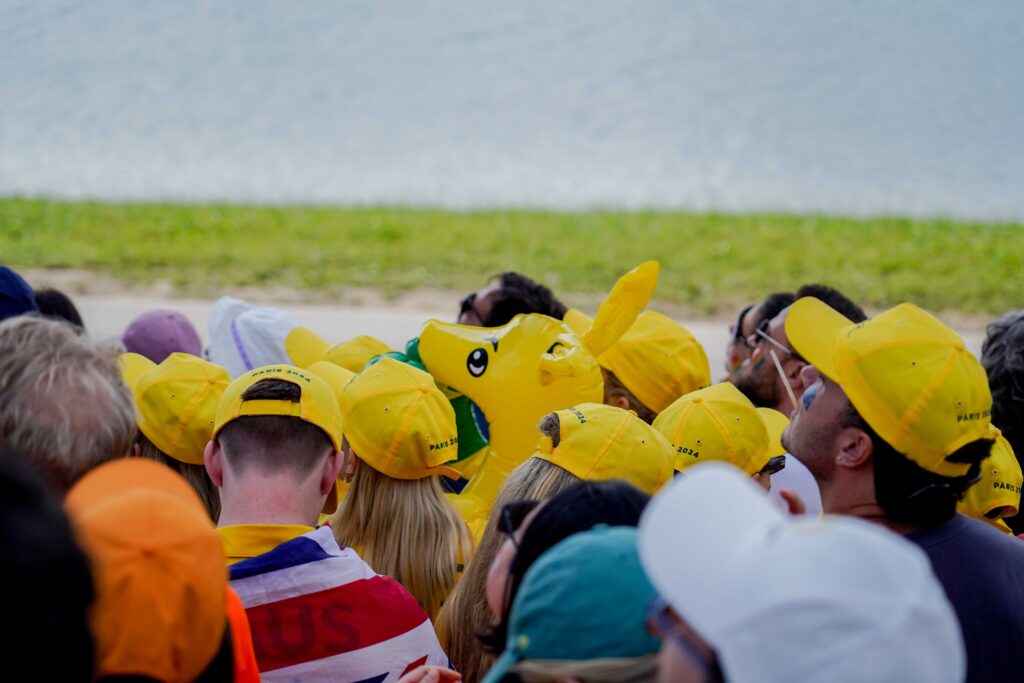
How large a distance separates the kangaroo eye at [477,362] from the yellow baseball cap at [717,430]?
0.62 metres

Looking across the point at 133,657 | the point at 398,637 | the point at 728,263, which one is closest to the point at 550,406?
the point at 398,637

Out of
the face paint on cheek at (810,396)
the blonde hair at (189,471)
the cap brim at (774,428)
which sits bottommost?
the cap brim at (774,428)

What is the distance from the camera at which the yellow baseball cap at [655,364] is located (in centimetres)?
407

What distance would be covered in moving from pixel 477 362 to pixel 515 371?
5.6 inches

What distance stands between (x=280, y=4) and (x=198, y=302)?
11.4 m

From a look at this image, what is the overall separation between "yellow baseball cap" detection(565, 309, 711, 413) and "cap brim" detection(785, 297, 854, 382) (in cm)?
122

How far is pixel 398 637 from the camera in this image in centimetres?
236

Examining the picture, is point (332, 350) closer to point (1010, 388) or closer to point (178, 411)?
point (178, 411)

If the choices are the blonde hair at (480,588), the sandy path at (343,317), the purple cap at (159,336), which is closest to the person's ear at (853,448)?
the blonde hair at (480,588)

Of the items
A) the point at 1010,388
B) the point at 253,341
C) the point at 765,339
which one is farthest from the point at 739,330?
the point at 253,341

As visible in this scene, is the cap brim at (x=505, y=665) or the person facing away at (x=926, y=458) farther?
the person facing away at (x=926, y=458)

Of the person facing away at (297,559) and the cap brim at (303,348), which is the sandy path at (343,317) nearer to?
the cap brim at (303,348)

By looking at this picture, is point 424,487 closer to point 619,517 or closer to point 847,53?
point 619,517

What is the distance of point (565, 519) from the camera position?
1.83 m
